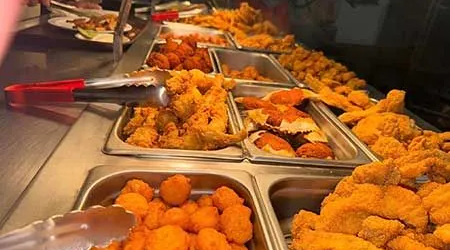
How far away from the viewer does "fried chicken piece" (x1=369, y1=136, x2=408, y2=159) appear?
1.33 m

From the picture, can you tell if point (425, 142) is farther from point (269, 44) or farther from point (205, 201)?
point (269, 44)

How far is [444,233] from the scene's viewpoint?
32.8 inches

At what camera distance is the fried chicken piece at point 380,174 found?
93 cm

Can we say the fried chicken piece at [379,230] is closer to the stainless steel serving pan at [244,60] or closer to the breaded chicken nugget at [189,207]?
the breaded chicken nugget at [189,207]

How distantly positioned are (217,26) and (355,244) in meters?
2.87

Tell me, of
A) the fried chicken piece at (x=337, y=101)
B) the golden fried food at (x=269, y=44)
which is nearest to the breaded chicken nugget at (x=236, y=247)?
the fried chicken piece at (x=337, y=101)

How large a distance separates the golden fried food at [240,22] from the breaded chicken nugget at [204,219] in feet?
8.54

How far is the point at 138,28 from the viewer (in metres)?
2.93

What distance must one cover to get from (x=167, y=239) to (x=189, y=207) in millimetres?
157

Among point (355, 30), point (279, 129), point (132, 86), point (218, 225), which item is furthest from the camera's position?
point (355, 30)

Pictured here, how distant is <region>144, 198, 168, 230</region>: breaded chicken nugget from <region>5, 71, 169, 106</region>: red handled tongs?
0.40 meters

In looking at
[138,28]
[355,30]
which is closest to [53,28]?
[138,28]

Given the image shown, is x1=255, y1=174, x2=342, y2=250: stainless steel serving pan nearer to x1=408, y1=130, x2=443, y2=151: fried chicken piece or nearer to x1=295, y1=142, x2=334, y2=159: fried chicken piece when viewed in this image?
x1=295, y1=142, x2=334, y2=159: fried chicken piece

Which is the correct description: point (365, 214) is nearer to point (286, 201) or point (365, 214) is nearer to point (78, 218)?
point (286, 201)
